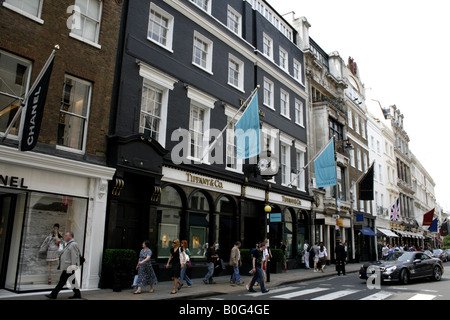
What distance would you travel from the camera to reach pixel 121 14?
1474 centimetres

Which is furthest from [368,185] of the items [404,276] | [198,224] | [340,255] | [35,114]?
[35,114]

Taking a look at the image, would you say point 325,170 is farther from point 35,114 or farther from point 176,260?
point 35,114

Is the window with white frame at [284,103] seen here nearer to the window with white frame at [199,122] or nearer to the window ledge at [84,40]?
the window with white frame at [199,122]

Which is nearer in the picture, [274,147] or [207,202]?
[207,202]

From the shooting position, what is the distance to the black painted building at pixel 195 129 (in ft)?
47.0

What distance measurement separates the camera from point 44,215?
11.7 m

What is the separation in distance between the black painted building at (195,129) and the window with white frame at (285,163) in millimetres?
71

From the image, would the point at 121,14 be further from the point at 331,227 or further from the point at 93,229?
the point at 331,227

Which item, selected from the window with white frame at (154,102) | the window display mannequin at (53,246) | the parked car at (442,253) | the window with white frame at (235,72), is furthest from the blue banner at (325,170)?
the parked car at (442,253)

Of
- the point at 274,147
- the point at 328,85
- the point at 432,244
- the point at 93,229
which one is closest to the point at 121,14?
the point at 93,229

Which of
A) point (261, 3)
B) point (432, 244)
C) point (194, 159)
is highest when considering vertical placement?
point (261, 3)

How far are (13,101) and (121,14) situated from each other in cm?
588

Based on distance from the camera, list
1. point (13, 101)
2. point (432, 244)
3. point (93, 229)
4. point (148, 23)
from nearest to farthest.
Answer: point (13, 101), point (93, 229), point (148, 23), point (432, 244)

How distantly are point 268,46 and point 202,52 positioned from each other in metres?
7.70
